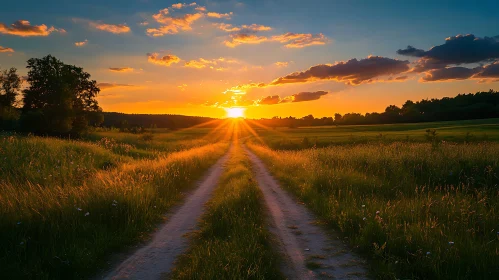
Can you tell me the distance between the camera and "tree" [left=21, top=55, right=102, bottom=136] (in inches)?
1521

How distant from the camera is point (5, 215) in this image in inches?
264

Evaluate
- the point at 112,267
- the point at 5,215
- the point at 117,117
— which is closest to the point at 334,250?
the point at 112,267

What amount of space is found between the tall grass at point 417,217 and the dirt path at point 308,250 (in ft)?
1.27

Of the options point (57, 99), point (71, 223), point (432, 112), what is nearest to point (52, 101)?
point (57, 99)

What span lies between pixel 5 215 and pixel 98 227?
6.80 ft

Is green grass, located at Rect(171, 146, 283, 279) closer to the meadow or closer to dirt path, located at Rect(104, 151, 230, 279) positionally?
dirt path, located at Rect(104, 151, 230, 279)

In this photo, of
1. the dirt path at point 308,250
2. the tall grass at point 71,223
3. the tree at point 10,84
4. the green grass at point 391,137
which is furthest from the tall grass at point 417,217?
the tree at point 10,84

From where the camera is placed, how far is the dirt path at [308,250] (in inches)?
203

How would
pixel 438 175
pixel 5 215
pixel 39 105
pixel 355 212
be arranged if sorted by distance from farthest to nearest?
pixel 39 105
pixel 438 175
pixel 355 212
pixel 5 215

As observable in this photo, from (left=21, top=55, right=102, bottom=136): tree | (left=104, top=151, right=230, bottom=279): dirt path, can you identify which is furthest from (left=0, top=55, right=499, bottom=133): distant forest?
(left=104, top=151, right=230, bottom=279): dirt path

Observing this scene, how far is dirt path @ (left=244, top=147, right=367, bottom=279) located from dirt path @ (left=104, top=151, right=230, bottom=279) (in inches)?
88.0

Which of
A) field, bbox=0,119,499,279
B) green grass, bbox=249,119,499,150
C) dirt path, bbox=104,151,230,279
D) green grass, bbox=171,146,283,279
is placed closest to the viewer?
green grass, bbox=171,146,283,279

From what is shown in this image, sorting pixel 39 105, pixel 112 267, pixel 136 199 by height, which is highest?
pixel 39 105

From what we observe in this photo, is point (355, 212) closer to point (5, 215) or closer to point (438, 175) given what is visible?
point (438, 175)
